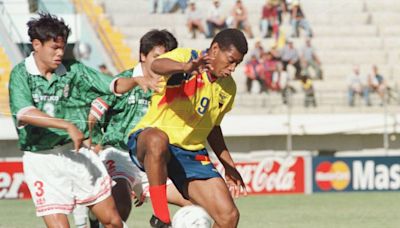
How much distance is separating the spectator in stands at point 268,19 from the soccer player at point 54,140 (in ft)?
56.9

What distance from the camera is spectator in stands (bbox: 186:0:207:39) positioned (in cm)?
2497

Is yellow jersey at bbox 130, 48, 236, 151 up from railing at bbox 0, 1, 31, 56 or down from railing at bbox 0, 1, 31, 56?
up

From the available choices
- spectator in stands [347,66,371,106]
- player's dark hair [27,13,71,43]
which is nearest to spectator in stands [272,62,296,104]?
spectator in stands [347,66,371,106]

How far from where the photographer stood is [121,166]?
33.1 ft

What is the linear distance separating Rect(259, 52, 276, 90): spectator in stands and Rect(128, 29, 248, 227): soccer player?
14740 millimetres

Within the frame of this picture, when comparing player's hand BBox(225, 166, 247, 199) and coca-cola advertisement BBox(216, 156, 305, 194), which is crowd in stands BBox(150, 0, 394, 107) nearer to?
coca-cola advertisement BBox(216, 156, 305, 194)

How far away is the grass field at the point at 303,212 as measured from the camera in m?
14.1

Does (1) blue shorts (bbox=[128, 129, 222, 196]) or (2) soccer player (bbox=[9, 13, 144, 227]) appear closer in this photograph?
(2) soccer player (bbox=[9, 13, 144, 227])

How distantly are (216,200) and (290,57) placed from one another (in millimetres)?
16197

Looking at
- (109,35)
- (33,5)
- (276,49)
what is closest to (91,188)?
(33,5)

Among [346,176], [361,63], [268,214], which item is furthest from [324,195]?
[361,63]

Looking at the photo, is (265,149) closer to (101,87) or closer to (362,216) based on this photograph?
(362,216)

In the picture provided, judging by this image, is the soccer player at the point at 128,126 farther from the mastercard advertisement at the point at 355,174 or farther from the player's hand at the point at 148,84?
the mastercard advertisement at the point at 355,174

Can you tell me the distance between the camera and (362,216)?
15.3 m
